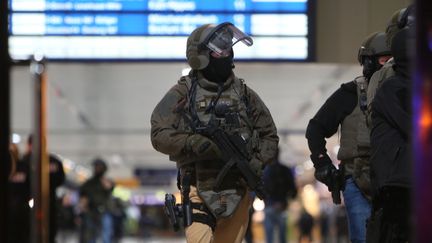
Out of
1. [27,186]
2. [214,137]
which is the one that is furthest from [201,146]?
[27,186]

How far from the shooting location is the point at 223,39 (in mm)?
6613

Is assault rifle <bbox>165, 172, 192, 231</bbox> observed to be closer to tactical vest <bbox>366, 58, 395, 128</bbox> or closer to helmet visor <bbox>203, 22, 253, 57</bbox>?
helmet visor <bbox>203, 22, 253, 57</bbox>

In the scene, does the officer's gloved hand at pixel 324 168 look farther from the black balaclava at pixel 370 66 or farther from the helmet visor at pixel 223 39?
the helmet visor at pixel 223 39

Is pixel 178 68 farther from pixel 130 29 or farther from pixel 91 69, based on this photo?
pixel 130 29

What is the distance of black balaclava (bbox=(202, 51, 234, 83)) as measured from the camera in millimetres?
6531

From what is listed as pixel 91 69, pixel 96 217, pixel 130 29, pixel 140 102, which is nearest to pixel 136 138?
pixel 140 102

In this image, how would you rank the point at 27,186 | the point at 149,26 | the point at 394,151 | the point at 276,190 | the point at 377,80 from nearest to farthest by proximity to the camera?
the point at 394,151
the point at 377,80
the point at 149,26
the point at 27,186
the point at 276,190

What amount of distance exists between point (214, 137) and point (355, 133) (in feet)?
3.47

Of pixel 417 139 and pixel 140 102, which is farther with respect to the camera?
pixel 140 102

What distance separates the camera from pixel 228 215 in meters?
6.45

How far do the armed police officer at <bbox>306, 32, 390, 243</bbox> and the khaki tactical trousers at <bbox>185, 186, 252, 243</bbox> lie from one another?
22.3 inches

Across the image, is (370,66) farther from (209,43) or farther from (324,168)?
(209,43)

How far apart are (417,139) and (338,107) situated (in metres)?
4.04

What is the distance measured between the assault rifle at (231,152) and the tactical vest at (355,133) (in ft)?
2.38
